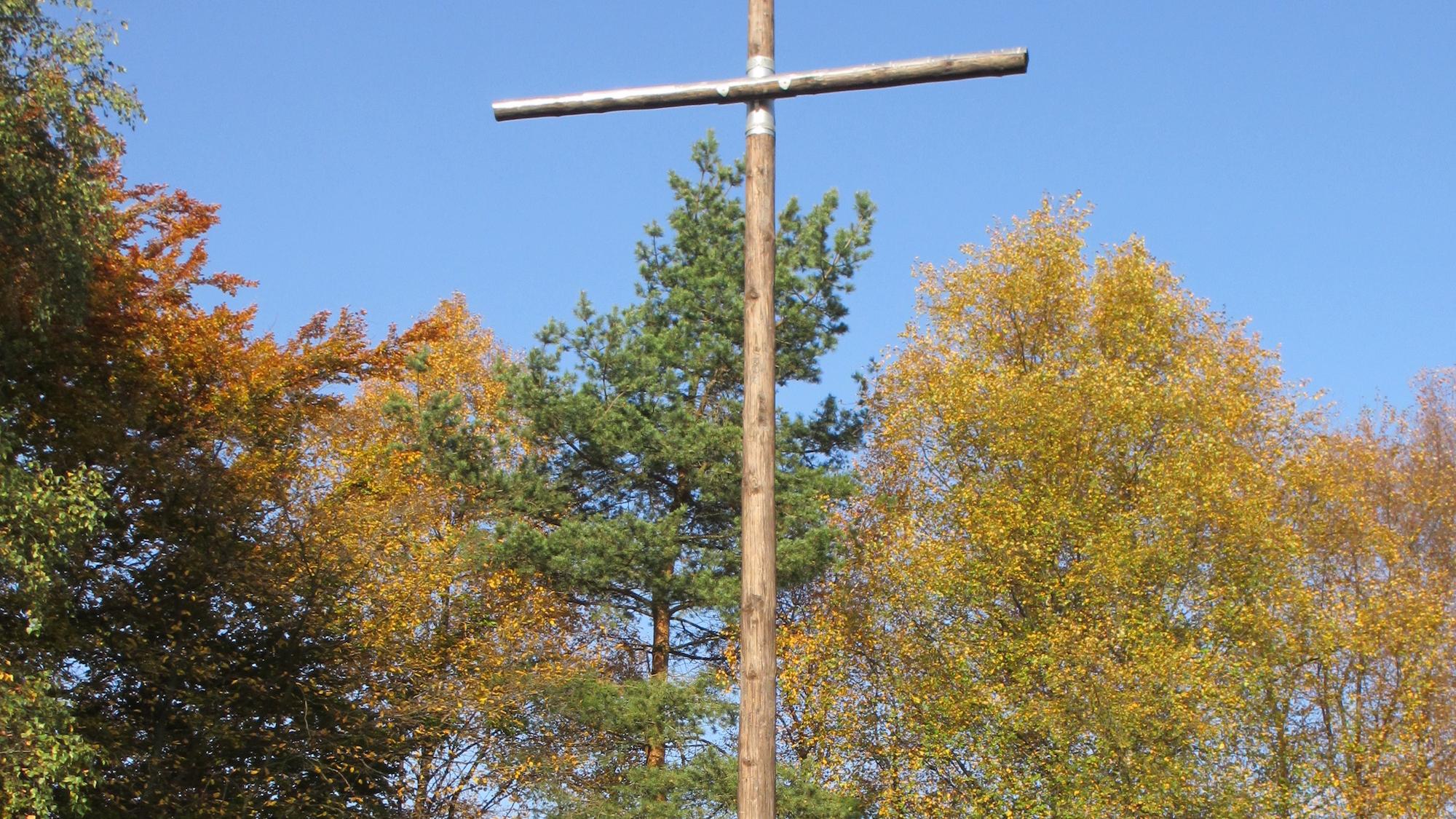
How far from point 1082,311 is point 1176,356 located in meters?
1.91

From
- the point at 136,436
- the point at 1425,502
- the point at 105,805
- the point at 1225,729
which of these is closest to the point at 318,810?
the point at 105,805

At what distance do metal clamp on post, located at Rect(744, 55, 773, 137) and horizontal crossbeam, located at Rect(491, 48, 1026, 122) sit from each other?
44 mm

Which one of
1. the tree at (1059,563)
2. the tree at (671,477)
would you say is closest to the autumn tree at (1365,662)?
the tree at (1059,563)

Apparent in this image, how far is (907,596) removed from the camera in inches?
875

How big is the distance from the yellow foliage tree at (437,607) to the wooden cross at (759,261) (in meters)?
13.9

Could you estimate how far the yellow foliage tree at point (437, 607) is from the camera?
854 inches

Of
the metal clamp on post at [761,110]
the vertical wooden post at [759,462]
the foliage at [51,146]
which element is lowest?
the vertical wooden post at [759,462]

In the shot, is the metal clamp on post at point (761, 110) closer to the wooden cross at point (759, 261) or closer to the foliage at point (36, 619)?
the wooden cross at point (759, 261)

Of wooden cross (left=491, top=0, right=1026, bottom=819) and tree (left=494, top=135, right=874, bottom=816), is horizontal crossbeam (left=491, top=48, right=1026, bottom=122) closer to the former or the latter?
wooden cross (left=491, top=0, right=1026, bottom=819)

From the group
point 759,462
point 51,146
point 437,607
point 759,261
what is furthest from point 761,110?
point 437,607

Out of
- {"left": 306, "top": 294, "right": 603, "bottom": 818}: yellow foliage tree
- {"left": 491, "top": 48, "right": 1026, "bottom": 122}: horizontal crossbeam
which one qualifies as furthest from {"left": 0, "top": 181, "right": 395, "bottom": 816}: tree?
{"left": 491, "top": 48, "right": 1026, "bottom": 122}: horizontal crossbeam

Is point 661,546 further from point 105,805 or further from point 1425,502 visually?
point 1425,502

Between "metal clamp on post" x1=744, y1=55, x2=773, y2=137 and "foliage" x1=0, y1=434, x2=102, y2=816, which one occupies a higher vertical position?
"metal clamp on post" x1=744, y1=55, x2=773, y2=137

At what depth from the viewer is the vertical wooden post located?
7.10 meters
